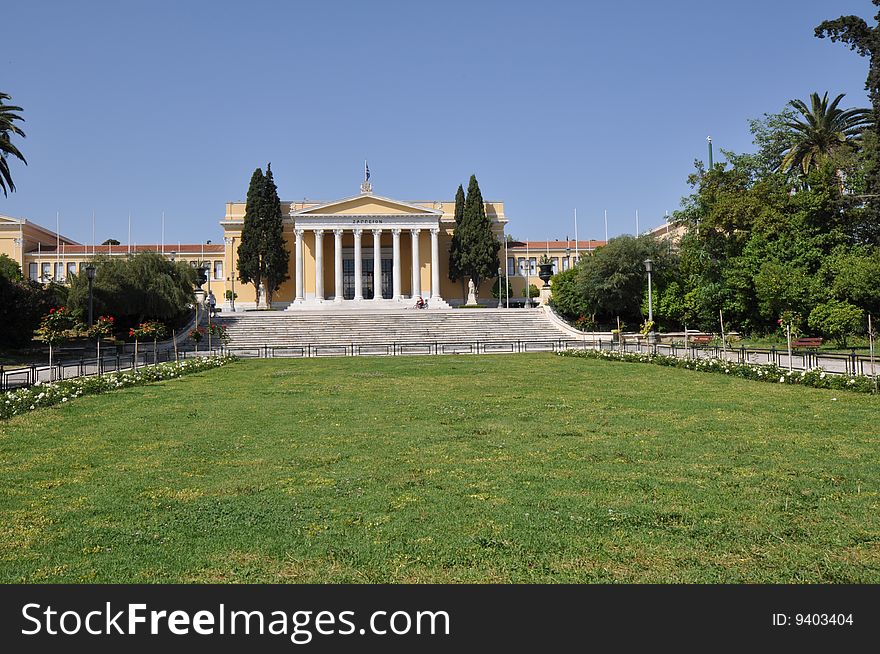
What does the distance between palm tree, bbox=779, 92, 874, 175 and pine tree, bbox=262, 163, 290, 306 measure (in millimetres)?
36319

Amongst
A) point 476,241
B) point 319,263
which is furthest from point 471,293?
point 319,263

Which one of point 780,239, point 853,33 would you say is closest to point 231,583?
point 853,33

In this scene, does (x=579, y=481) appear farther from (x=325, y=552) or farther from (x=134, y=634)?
(x=134, y=634)

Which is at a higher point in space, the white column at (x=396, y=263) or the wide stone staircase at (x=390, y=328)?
the white column at (x=396, y=263)

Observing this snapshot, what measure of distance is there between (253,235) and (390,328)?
18362 millimetres

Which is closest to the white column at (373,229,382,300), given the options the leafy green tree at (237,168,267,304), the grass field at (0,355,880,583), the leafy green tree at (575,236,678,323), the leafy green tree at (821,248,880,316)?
the leafy green tree at (237,168,267,304)

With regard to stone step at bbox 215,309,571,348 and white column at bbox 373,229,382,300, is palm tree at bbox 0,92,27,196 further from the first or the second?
white column at bbox 373,229,382,300

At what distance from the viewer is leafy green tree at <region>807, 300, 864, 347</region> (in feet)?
88.8

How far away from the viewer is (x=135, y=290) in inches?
1464

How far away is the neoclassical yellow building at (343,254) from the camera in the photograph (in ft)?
196

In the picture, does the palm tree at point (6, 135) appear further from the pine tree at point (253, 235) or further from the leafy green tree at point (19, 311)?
the pine tree at point (253, 235)

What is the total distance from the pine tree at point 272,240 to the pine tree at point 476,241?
48.1 feet

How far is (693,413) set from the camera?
11.4 metres

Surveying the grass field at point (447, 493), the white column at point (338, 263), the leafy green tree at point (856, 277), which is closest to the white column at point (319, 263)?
the white column at point (338, 263)
